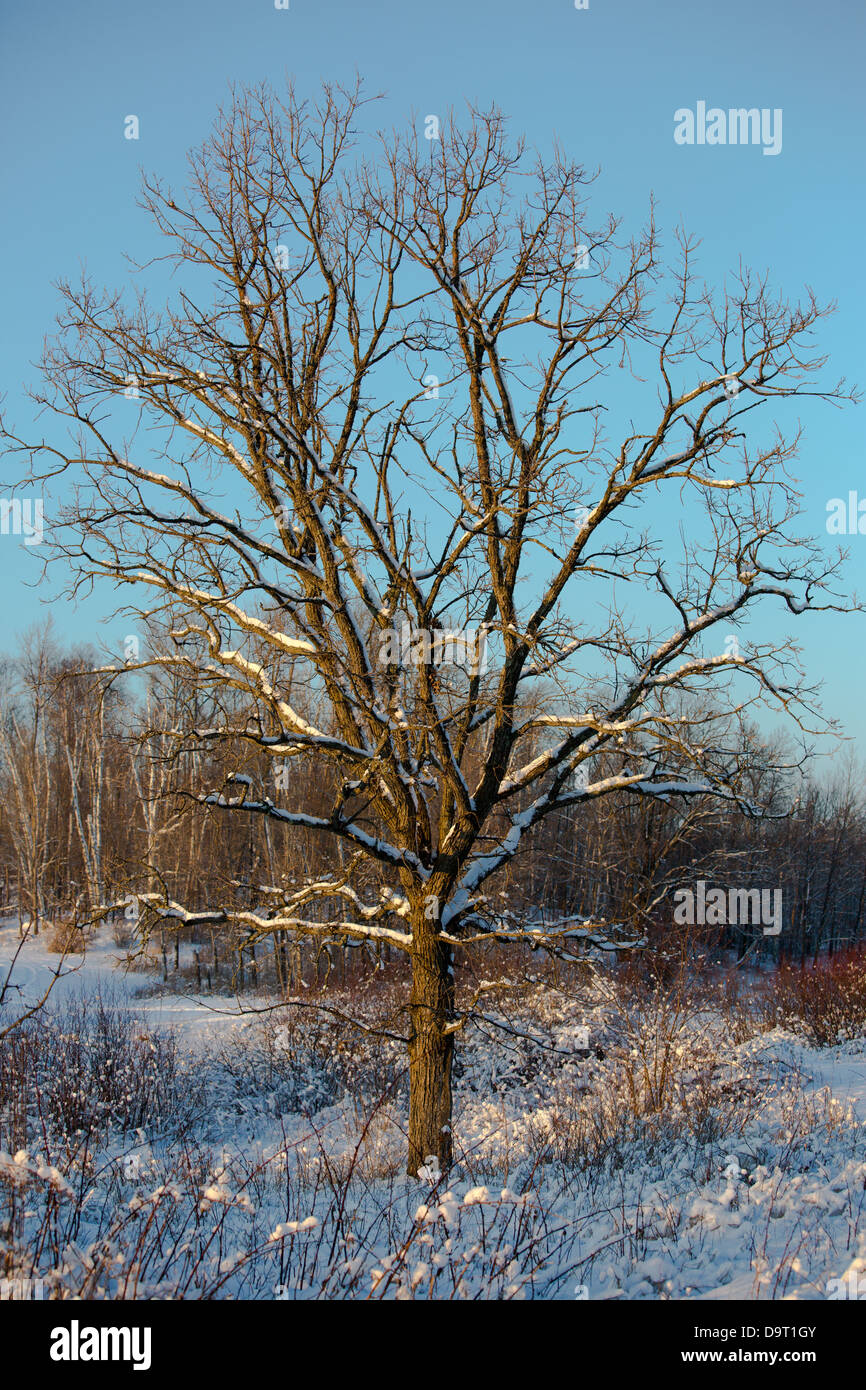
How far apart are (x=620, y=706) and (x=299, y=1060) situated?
10215mm

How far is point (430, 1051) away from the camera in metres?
7.70

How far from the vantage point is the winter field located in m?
3.88

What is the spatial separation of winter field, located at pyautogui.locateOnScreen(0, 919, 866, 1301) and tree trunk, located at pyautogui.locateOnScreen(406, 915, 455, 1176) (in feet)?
1.11

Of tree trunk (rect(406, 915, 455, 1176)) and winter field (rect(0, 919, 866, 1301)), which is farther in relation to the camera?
tree trunk (rect(406, 915, 455, 1176))

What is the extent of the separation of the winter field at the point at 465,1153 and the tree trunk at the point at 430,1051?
0.34m

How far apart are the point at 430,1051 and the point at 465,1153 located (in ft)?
3.78

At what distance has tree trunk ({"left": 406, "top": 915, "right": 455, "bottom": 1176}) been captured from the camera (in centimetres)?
759

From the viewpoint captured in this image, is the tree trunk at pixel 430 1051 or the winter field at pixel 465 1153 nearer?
the winter field at pixel 465 1153

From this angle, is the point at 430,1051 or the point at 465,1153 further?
the point at 430,1051

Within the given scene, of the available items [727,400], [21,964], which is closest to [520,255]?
[727,400]

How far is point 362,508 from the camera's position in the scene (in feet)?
26.1

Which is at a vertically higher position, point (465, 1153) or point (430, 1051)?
point (430, 1051)

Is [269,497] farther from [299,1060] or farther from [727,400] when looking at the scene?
[299,1060]

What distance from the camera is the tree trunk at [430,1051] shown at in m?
7.59
